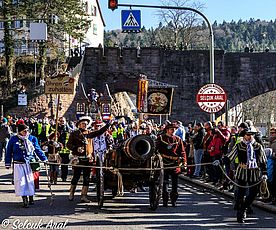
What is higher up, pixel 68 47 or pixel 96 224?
pixel 68 47

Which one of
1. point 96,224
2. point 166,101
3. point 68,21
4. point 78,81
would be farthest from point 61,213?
point 68,21

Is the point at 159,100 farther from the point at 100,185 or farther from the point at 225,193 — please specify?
the point at 100,185

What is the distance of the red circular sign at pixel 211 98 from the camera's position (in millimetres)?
16438

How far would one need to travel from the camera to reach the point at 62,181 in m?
18.0

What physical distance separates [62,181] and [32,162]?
551 cm

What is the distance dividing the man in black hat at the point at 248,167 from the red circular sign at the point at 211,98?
5.40 m

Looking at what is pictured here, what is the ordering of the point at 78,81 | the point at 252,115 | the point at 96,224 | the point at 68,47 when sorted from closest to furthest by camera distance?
1. the point at 96,224
2. the point at 78,81
3. the point at 68,47
4. the point at 252,115

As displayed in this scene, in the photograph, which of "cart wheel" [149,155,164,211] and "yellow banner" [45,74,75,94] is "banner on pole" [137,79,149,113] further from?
"cart wheel" [149,155,164,211]

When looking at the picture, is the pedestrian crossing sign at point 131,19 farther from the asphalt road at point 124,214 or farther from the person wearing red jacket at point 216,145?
the asphalt road at point 124,214

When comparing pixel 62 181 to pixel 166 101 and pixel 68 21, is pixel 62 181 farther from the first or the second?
pixel 68 21

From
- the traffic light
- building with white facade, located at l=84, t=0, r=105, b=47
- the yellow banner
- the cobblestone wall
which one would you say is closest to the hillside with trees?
building with white facade, located at l=84, t=0, r=105, b=47

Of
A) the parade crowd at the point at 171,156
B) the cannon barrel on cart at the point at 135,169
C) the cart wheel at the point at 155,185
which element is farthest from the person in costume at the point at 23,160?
the cart wheel at the point at 155,185

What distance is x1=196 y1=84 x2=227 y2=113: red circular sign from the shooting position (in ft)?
53.9

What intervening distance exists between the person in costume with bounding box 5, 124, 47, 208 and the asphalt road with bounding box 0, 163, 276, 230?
13.6 inches
